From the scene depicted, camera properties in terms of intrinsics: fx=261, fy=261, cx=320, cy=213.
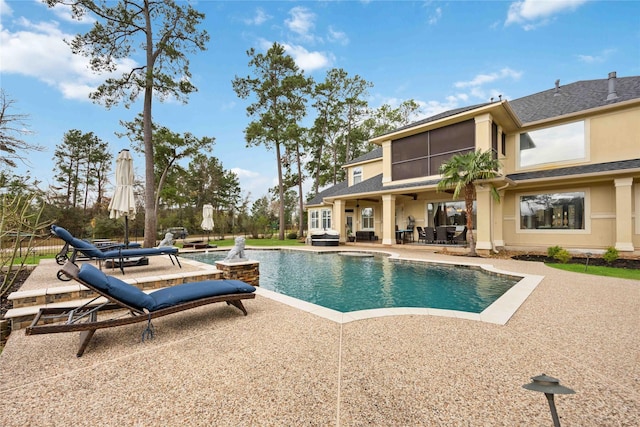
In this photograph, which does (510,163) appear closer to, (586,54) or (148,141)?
(586,54)

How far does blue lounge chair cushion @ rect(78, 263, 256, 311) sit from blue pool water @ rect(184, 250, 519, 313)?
219 centimetres

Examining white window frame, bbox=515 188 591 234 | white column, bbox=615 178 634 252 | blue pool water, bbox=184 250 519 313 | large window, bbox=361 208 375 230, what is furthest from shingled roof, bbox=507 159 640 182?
large window, bbox=361 208 375 230

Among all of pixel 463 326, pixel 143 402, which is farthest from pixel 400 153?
pixel 143 402

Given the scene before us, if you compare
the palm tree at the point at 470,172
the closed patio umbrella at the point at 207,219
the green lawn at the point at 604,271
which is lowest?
the green lawn at the point at 604,271

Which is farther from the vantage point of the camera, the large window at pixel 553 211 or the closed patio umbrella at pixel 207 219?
the closed patio umbrella at pixel 207 219

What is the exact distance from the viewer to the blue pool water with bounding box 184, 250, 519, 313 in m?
5.51

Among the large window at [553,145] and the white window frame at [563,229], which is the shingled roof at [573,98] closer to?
the large window at [553,145]

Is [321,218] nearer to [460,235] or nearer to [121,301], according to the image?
[460,235]

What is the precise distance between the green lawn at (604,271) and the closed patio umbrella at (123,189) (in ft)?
46.2

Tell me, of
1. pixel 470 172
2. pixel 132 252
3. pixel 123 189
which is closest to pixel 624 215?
pixel 470 172

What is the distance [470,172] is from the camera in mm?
10828

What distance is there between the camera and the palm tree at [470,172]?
35.2 feet

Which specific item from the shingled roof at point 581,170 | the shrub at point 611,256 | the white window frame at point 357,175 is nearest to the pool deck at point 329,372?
the shrub at point 611,256

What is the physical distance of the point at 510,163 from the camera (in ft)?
43.8
